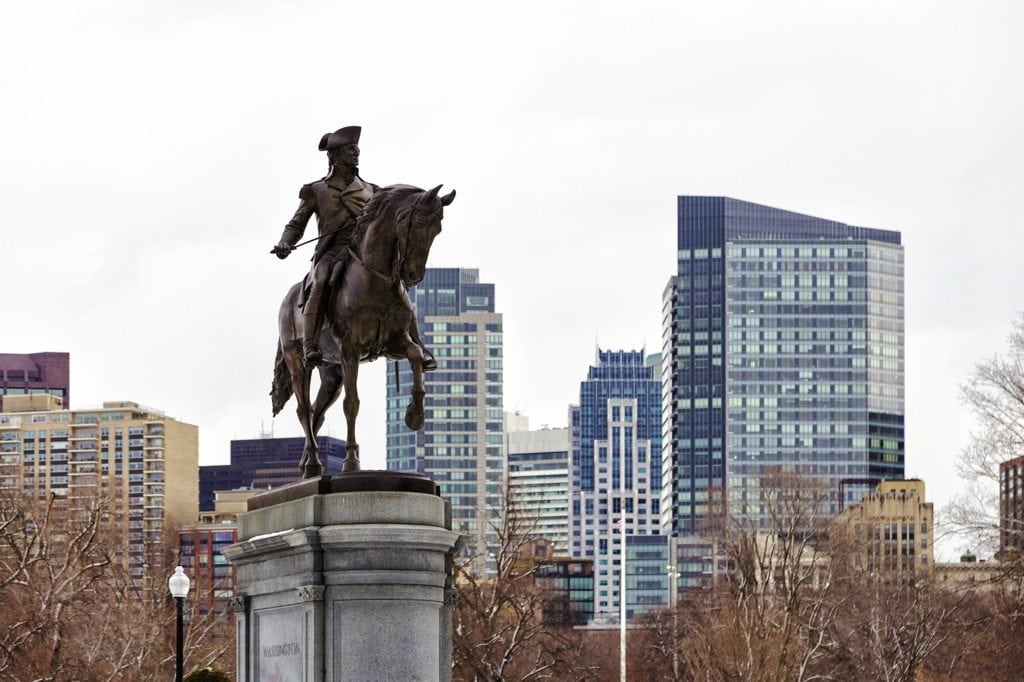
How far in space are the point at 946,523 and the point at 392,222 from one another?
106 ft

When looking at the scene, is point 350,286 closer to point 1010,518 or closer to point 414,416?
point 414,416

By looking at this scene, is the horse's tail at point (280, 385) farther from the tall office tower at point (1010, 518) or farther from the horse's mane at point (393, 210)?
the tall office tower at point (1010, 518)

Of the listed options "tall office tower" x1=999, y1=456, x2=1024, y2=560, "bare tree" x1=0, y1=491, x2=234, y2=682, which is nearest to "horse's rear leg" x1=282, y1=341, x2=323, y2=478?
"tall office tower" x1=999, y1=456, x2=1024, y2=560

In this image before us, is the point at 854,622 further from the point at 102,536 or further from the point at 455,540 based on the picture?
the point at 455,540

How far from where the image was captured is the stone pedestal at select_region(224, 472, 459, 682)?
24.6m

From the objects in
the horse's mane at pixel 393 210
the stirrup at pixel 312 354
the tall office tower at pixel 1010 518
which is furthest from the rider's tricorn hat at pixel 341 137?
the tall office tower at pixel 1010 518

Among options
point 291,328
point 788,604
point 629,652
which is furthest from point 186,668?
point 629,652

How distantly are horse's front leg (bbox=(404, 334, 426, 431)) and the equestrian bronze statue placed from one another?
0.02 metres

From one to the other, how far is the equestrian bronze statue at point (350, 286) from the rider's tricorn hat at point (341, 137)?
13 mm

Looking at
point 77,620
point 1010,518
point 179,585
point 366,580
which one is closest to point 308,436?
point 366,580

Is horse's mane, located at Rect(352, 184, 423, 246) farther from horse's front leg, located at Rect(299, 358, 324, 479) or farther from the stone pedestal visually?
the stone pedestal

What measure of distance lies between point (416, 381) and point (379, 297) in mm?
1318

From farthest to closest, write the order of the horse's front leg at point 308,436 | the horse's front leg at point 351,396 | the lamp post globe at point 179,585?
the lamp post globe at point 179,585
the horse's front leg at point 308,436
the horse's front leg at point 351,396

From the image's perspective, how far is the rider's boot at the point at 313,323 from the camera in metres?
26.4
